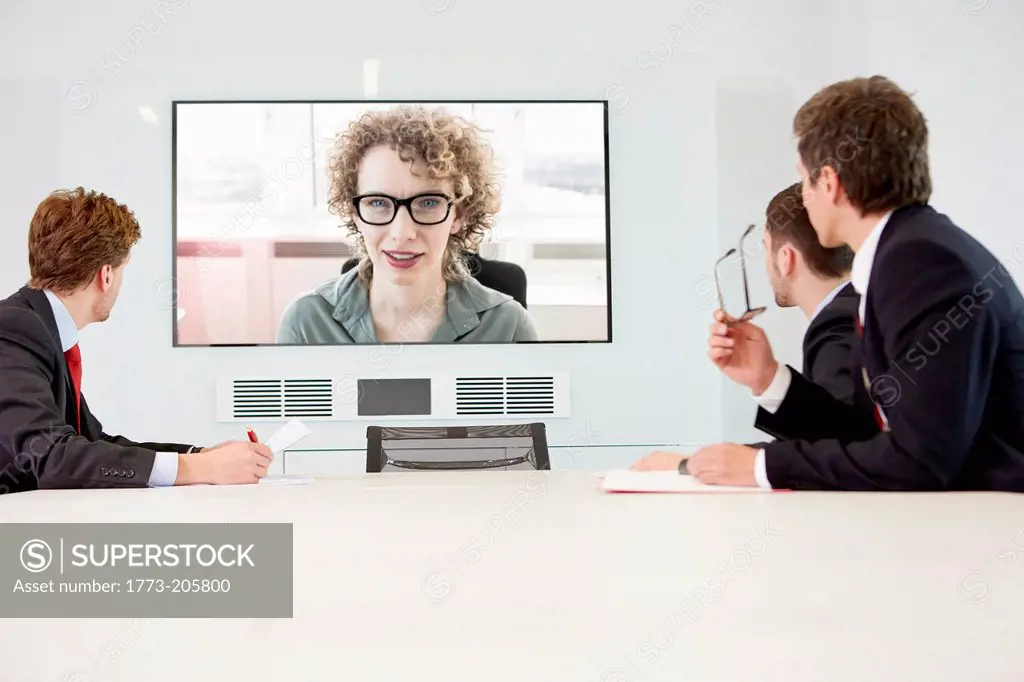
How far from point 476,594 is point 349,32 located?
368 cm

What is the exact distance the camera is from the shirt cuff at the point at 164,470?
5.97 ft

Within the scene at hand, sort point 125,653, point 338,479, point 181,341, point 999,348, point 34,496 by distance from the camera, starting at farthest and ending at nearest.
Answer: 1. point 181,341
2. point 338,479
3. point 34,496
4. point 999,348
5. point 125,653

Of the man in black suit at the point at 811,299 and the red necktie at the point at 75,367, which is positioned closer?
the man in black suit at the point at 811,299

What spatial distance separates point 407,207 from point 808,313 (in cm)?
201

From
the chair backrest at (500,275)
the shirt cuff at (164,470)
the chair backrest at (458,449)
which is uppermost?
the chair backrest at (500,275)

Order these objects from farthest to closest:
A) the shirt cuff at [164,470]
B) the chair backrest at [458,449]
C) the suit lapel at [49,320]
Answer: the chair backrest at [458,449]
the suit lapel at [49,320]
the shirt cuff at [164,470]

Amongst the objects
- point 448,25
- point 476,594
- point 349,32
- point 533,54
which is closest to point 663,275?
point 533,54

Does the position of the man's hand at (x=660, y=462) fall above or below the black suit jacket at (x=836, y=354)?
below

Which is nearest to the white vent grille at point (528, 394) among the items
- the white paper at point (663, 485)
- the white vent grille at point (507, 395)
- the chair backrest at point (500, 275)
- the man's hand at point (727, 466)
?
the white vent grille at point (507, 395)

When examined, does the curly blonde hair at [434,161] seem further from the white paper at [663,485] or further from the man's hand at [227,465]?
the white paper at [663,485]

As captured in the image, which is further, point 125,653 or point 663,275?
point 663,275

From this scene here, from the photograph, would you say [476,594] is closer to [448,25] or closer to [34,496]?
[34,496]

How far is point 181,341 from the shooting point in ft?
12.8

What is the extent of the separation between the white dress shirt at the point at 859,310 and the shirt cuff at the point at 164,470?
109 centimetres
